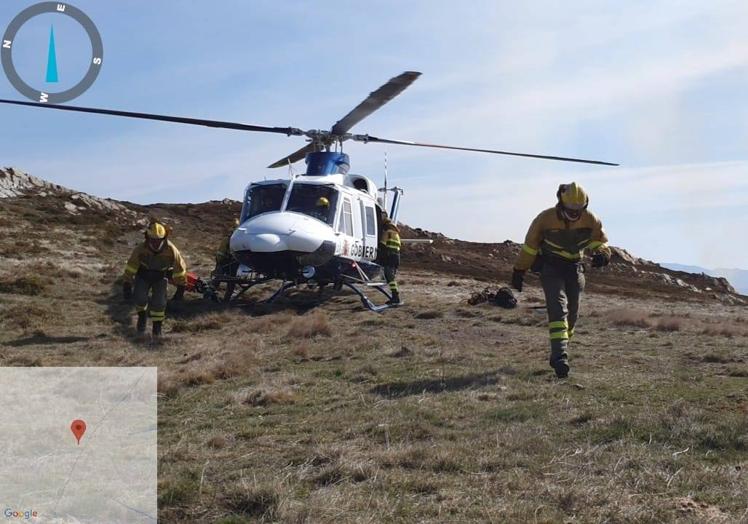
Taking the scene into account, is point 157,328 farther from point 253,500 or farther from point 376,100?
point 253,500

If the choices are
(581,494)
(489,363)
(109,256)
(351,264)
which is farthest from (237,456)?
(109,256)

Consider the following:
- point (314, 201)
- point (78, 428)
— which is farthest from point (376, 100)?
point (78, 428)

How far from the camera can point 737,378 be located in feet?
25.3

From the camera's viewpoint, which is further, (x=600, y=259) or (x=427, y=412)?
(x=600, y=259)

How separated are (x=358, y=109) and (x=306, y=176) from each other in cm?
179

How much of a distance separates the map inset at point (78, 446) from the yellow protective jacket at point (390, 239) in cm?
995

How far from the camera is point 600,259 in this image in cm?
905

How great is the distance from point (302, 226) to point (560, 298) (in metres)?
6.62

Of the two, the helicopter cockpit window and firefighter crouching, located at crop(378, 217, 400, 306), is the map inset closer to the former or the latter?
the helicopter cockpit window

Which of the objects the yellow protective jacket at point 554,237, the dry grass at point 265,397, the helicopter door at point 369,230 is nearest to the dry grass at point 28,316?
the dry grass at point 265,397

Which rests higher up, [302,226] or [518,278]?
[302,226]

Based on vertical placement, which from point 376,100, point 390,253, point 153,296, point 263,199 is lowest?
point 153,296

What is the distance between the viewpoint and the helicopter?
44.5ft

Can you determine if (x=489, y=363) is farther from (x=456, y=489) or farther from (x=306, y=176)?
(x=306, y=176)
